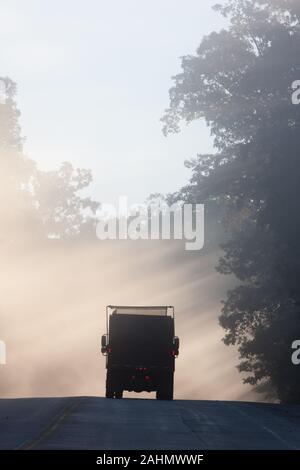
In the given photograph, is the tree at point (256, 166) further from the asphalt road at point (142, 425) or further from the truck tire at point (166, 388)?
the asphalt road at point (142, 425)

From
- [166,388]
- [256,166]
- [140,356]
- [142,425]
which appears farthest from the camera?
[256,166]

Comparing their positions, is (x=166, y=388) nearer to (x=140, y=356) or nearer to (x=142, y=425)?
(x=140, y=356)

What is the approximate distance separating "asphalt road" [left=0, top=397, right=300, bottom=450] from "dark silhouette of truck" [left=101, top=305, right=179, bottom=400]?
380 cm

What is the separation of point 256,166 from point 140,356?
76.7ft

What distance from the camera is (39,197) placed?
149m

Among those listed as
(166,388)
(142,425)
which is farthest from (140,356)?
(142,425)

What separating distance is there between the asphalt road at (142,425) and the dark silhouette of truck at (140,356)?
380cm

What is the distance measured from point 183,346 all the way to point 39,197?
48225 millimetres

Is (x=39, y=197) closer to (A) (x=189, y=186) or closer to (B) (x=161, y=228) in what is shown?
(B) (x=161, y=228)

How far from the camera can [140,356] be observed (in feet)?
151

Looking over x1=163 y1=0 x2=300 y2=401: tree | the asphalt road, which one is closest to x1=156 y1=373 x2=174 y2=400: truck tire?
the asphalt road

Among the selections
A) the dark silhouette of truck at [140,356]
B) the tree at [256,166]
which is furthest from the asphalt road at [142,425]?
the tree at [256,166]
